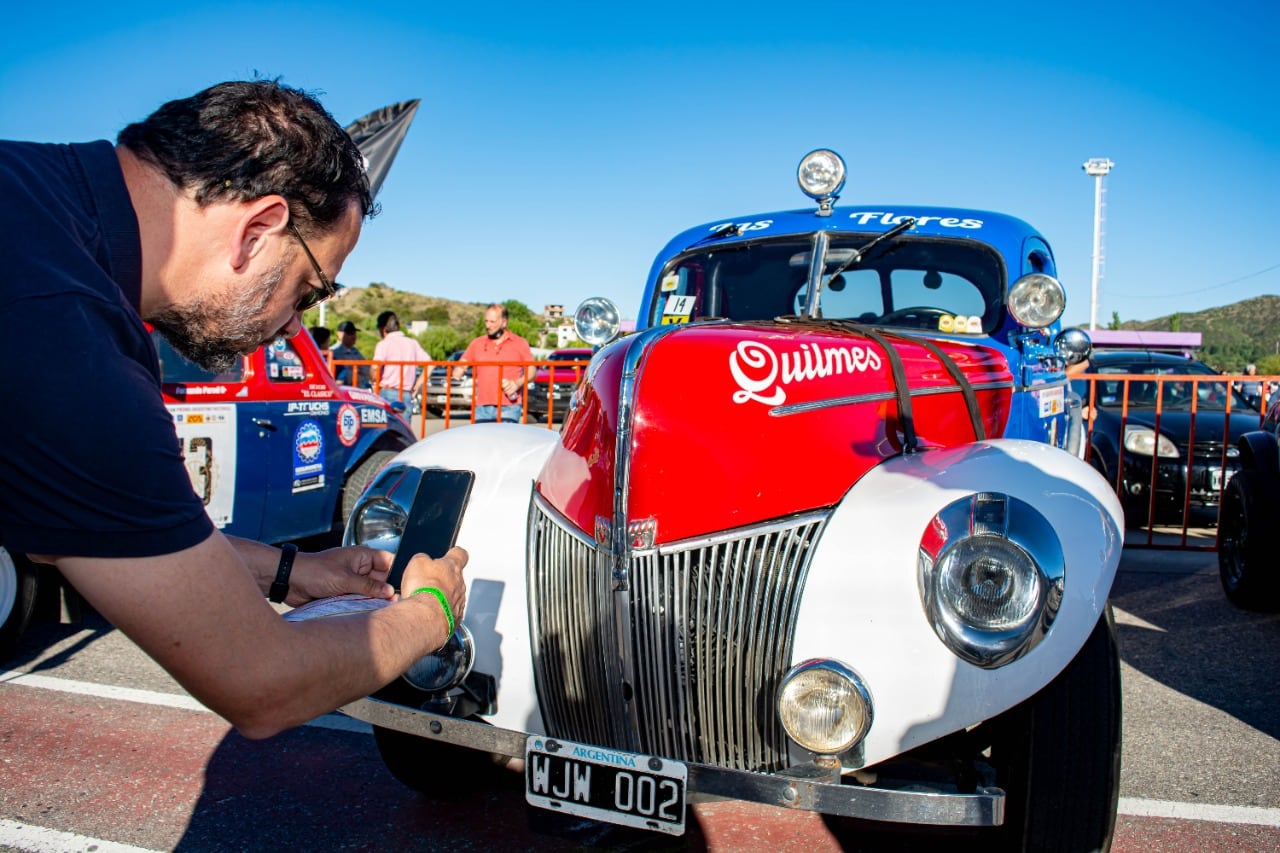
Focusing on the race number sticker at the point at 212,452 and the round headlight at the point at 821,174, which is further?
the race number sticker at the point at 212,452

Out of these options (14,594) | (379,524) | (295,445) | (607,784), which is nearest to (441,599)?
(607,784)

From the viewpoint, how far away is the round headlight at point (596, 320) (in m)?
4.52

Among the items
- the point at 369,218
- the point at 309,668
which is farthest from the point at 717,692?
the point at 369,218

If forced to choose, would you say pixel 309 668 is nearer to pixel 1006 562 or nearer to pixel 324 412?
pixel 1006 562

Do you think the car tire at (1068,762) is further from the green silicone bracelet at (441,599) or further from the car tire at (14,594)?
the car tire at (14,594)

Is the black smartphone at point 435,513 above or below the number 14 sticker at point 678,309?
below

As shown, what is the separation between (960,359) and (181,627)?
8.93 ft

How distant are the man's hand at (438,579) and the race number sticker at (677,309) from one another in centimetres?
300

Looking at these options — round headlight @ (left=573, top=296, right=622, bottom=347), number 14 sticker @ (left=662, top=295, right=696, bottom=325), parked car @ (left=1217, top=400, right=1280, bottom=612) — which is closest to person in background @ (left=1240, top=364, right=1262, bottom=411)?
parked car @ (left=1217, top=400, right=1280, bottom=612)

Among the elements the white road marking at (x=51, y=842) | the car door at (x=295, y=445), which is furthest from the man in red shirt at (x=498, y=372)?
the white road marking at (x=51, y=842)

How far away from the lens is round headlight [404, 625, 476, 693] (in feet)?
8.25

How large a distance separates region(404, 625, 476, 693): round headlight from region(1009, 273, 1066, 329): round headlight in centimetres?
240

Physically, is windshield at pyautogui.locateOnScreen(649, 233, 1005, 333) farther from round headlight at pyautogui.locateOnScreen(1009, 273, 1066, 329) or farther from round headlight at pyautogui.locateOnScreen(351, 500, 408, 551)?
round headlight at pyautogui.locateOnScreen(351, 500, 408, 551)

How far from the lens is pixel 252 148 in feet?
4.60
